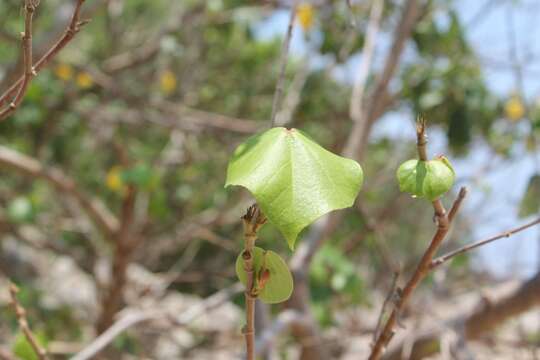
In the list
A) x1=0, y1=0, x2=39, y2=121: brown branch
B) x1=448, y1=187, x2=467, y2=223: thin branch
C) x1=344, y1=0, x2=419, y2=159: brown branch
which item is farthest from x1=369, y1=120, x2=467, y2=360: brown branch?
x1=344, y1=0, x2=419, y2=159: brown branch

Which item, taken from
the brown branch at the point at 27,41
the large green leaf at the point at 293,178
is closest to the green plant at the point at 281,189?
the large green leaf at the point at 293,178

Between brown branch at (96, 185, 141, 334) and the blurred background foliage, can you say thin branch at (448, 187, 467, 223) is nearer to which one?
the blurred background foliage

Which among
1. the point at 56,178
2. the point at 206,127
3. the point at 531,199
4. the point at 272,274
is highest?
the point at 206,127

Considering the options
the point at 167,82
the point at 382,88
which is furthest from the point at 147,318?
the point at 167,82

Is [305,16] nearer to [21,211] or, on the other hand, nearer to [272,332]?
A: [21,211]

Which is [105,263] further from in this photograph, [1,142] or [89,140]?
[89,140]

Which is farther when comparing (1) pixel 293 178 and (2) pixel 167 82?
(2) pixel 167 82
